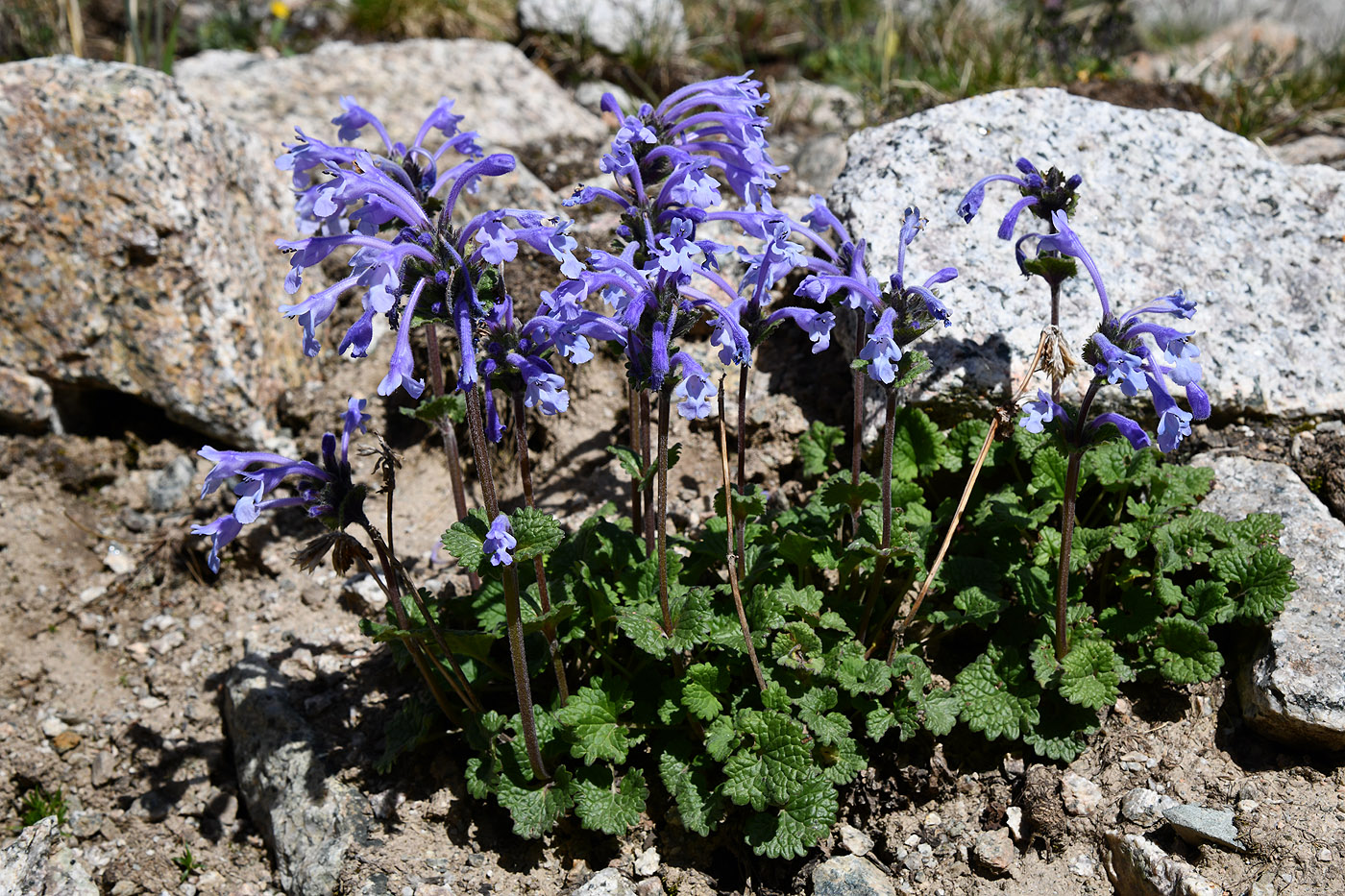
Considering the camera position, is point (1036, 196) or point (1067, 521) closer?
point (1067, 521)

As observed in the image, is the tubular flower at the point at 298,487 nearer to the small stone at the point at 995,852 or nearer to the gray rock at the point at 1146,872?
the small stone at the point at 995,852

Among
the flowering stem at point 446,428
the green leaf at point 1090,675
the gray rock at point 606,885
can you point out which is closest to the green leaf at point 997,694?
the green leaf at point 1090,675

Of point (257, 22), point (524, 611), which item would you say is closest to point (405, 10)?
point (257, 22)

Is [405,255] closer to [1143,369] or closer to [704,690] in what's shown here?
[704,690]

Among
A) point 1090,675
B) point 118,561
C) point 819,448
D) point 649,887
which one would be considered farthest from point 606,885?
point 118,561

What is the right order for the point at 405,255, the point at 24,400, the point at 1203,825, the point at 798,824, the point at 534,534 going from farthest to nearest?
the point at 24,400
the point at 798,824
the point at 1203,825
the point at 534,534
the point at 405,255

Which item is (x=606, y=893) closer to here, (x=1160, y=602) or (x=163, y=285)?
(x=1160, y=602)

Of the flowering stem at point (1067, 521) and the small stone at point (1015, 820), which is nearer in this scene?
the flowering stem at point (1067, 521)
